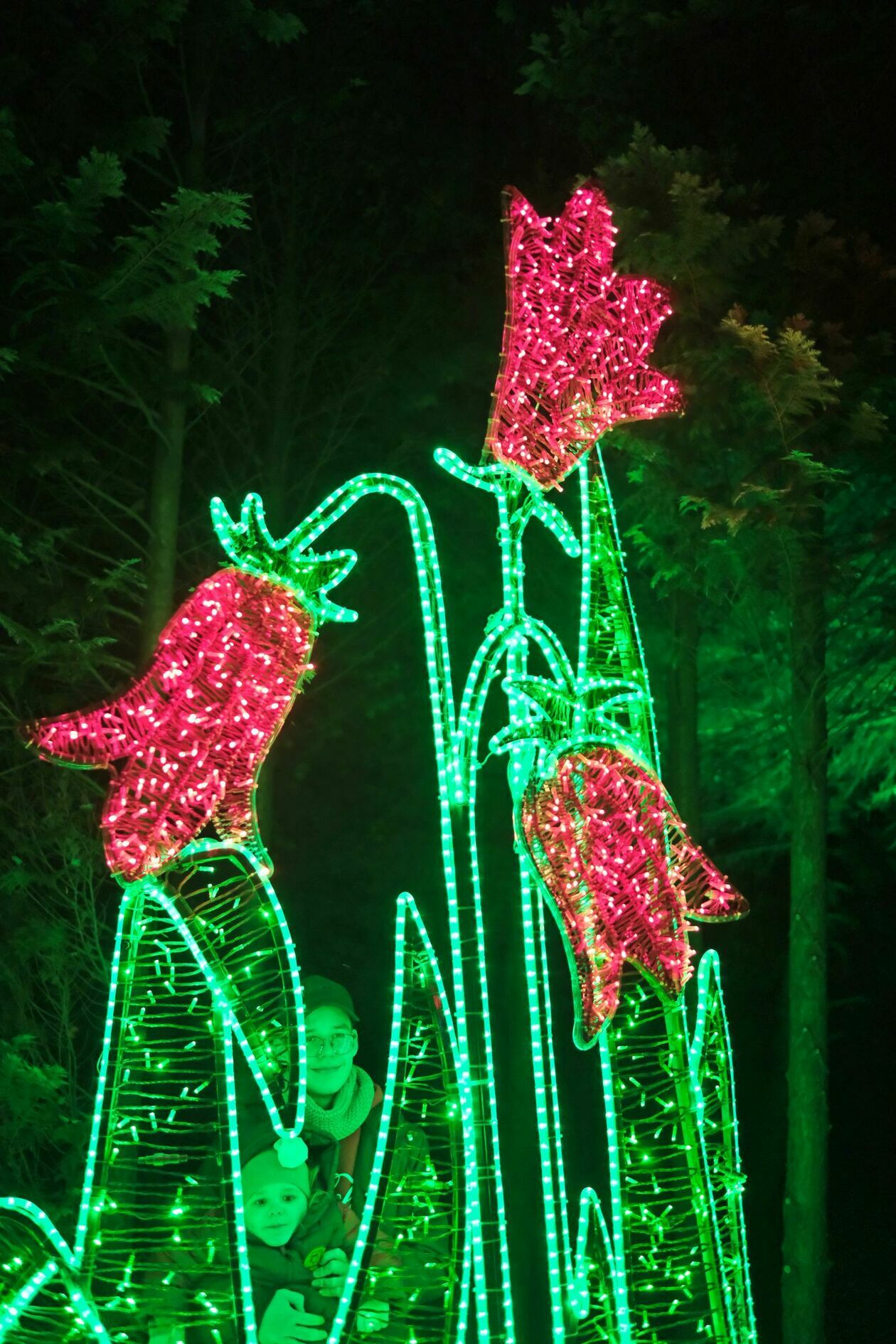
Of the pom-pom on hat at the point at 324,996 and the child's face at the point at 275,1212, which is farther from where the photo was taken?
the pom-pom on hat at the point at 324,996

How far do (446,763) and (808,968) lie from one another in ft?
9.15

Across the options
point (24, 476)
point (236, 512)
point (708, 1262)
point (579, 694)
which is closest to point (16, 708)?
point (24, 476)

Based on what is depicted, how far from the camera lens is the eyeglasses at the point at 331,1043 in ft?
19.0

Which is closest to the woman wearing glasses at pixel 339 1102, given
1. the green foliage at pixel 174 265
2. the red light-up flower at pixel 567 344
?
the red light-up flower at pixel 567 344

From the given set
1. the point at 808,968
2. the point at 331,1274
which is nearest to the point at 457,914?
the point at 331,1274

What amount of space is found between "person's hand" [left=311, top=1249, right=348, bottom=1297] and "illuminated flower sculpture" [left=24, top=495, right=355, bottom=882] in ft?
5.25

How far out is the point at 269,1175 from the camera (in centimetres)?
527

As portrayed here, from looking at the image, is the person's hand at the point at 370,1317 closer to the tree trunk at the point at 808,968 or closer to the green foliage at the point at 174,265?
the tree trunk at the point at 808,968

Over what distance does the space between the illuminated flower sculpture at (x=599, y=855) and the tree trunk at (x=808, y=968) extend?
2178 millimetres

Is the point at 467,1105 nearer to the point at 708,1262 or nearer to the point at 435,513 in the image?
the point at 708,1262

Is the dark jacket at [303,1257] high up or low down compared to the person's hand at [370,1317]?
up

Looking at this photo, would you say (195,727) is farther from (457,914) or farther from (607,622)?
(607,622)

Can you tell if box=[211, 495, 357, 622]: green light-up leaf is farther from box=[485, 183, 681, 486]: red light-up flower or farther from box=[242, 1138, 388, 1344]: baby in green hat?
box=[242, 1138, 388, 1344]: baby in green hat

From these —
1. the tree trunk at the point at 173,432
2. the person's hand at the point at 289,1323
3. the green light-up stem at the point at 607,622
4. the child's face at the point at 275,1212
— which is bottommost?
the person's hand at the point at 289,1323
